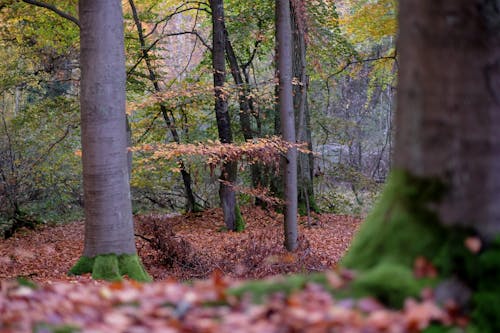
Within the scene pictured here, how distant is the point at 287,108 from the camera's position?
10.8 m

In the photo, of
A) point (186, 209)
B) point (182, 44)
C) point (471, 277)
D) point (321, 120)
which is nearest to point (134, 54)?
point (186, 209)

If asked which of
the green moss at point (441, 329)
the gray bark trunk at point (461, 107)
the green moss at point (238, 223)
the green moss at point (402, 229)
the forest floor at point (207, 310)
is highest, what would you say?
the gray bark trunk at point (461, 107)

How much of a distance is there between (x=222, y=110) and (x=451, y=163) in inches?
488

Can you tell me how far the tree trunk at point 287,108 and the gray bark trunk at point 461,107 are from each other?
7720 millimetres

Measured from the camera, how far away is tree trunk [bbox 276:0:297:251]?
10.6 metres

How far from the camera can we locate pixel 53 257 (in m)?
11.6

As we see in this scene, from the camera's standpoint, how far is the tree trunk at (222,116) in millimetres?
14680

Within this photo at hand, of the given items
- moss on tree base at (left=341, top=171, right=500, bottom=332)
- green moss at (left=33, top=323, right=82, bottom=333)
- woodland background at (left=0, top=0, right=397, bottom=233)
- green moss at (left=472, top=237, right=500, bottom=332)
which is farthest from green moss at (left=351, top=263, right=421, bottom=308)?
woodland background at (left=0, top=0, right=397, bottom=233)

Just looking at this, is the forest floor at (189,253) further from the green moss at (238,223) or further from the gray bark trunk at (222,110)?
the gray bark trunk at (222,110)

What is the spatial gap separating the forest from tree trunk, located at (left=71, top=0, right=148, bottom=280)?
0.02 meters

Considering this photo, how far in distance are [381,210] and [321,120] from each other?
17.3 meters

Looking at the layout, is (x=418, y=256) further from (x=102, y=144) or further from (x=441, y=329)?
(x=102, y=144)

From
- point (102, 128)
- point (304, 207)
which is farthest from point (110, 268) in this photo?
point (304, 207)

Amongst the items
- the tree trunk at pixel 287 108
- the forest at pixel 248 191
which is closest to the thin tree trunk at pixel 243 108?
the forest at pixel 248 191
